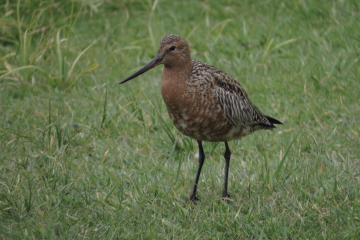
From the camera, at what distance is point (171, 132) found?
5.97m

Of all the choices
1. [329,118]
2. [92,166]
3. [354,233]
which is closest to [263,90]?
[329,118]

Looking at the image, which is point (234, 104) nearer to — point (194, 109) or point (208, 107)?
point (208, 107)

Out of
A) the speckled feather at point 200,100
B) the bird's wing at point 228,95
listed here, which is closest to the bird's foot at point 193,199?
the speckled feather at point 200,100

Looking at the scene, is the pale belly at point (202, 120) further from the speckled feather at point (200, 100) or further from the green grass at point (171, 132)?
the green grass at point (171, 132)

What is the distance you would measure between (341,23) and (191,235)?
503 centimetres

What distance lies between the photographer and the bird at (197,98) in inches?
187

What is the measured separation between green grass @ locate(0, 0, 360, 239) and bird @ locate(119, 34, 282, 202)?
414 millimetres

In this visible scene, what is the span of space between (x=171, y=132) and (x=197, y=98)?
127 centimetres

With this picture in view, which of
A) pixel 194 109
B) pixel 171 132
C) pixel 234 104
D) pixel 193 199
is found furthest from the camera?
pixel 171 132

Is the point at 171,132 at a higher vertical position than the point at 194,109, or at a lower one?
lower

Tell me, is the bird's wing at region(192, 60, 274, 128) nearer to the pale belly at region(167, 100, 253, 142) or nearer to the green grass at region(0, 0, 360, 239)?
the pale belly at region(167, 100, 253, 142)

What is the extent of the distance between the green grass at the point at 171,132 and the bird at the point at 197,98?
0.41 meters

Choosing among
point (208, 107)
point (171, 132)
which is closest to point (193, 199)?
point (208, 107)

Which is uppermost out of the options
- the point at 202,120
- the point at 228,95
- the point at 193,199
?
the point at 228,95
